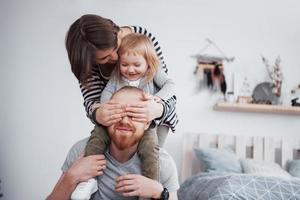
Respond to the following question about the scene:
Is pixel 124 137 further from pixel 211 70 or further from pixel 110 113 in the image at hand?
pixel 211 70

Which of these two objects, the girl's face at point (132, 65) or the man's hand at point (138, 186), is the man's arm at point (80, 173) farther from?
the girl's face at point (132, 65)

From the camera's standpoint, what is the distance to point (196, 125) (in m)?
2.27

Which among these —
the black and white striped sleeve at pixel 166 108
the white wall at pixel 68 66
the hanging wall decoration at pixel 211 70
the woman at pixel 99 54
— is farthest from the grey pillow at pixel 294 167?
the woman at pixel 99 54

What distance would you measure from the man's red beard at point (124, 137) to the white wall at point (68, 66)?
80 cm

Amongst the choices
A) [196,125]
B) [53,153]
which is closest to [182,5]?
[196,125]

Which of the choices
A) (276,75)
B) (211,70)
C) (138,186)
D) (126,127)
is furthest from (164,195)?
(276,75)

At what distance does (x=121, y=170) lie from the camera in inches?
35.8

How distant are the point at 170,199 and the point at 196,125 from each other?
137cm

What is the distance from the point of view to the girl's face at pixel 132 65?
856mm

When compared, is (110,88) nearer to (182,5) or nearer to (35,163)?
(35,163)

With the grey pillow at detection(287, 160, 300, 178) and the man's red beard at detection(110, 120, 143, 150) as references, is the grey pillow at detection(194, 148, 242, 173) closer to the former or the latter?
the grey pillow at detection(287, 160, 300, 178)

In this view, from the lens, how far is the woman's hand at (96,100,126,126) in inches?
33.3

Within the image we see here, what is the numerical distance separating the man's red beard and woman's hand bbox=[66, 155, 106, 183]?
6cm

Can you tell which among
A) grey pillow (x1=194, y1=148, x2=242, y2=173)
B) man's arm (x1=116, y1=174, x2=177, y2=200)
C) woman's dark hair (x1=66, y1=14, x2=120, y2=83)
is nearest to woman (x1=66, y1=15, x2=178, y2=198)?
woman's dark hair (x1=66, y1=14, x2=120, y2=83)
